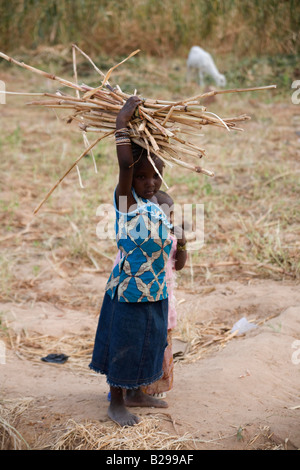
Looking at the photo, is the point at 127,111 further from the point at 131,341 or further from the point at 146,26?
the point at 146,26

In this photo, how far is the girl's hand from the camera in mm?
2248

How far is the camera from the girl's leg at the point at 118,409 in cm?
243

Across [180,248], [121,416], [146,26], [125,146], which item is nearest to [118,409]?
[121,416]

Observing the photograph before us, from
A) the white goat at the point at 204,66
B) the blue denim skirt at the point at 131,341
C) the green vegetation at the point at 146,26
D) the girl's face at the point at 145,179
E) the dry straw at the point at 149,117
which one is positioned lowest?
the blue denim skirt at the point at 131,341

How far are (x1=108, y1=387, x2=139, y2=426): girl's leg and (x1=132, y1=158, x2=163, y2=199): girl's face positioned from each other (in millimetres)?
821

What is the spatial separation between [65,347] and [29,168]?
308cm

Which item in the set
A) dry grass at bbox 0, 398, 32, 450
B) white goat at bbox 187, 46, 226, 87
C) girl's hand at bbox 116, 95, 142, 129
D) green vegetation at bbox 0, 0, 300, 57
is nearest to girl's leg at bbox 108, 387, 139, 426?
dry grass at bbox 0, 398, 32, 450

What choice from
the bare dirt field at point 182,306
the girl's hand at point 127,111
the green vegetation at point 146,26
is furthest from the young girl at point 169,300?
the green vegetation at point 146,26

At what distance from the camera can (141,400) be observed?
2.63m

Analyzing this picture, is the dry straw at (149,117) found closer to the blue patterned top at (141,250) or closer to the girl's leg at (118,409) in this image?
the blue patterned top at (141,250)

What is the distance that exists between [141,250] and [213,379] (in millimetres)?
930

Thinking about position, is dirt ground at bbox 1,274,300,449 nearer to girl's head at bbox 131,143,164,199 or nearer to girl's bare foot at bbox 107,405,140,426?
girl's bare foot at bbox 107,405,140,426

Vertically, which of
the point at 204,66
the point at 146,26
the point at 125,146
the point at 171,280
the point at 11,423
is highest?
the point at 146,26
